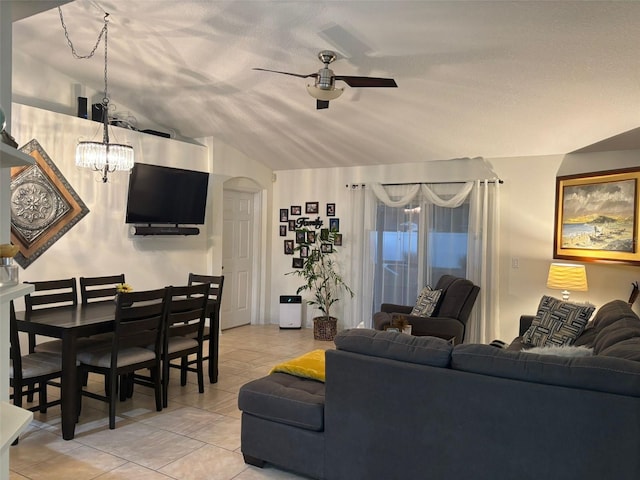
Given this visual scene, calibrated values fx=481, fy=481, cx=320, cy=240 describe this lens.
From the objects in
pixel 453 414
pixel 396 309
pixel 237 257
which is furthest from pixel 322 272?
pixel 453 414

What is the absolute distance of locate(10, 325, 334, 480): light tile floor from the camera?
9.32 feet

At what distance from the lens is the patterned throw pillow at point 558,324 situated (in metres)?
3.92

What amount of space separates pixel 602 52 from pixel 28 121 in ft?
15.7

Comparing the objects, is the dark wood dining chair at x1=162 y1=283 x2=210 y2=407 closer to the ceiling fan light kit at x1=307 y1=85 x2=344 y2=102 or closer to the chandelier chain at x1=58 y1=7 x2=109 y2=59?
the ceiling fan light kit at x1=307 y1=85 x2=344 y2=102

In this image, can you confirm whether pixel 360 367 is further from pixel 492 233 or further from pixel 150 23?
pixel 492 233

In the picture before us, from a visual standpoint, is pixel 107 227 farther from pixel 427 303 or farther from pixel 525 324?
pixel 525 324

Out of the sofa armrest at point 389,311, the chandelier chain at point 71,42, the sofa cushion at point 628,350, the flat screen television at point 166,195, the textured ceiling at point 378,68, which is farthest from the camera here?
the flat screen television at point 166,195

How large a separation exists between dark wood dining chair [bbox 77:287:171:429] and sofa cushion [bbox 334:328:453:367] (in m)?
1.66

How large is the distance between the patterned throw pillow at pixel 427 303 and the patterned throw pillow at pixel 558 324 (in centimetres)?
109

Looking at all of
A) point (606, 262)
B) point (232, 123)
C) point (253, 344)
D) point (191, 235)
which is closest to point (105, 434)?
point (253, 344)

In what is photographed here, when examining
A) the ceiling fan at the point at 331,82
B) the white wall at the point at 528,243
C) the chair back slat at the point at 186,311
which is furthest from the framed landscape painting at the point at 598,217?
the chair back slat at the point at 186,311

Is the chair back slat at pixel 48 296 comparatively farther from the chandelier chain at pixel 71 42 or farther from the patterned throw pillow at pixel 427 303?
the patterned throw pillow at pixel 427 303

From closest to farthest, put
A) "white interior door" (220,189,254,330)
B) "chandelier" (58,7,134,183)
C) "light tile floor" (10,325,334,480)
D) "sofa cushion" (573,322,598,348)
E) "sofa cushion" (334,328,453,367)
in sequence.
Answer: "sofa cushion" (334,328,453,367) → "light tile floor" (10,325,334,480) → "sofa cushion" (573,322,598,348) → "chandelier" (58,7,134,183) → "white interior door" (220,189,254,330)

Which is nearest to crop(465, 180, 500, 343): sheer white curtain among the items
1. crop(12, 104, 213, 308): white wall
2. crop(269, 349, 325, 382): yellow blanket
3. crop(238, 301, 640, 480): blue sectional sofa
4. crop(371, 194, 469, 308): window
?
crop(371, 194, 469, 308): window
